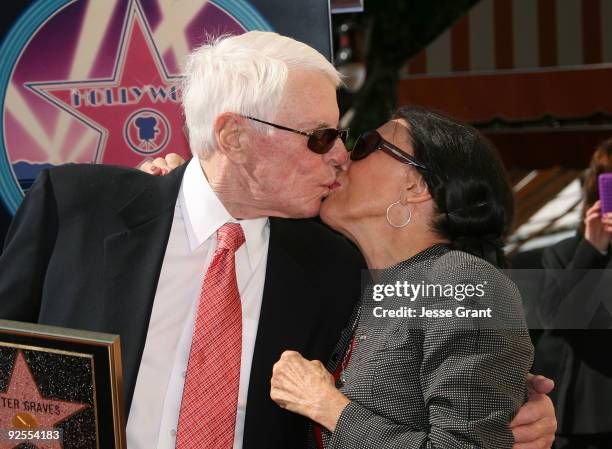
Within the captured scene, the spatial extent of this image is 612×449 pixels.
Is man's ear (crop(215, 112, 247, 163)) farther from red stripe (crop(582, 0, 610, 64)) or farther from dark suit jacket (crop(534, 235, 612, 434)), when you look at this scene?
red stripe (crop(582, 0, 610, 64))

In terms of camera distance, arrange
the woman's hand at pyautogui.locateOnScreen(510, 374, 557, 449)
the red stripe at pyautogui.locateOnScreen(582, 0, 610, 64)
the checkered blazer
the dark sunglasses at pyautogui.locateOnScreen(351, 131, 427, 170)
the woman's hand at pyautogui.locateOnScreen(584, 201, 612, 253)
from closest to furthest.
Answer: the checkered blazer, the woman's hand at pyautogui.locateOnScreen(510, 374, 557, 449), the dark sunglasses at pyautogui.locateOnScreen(351, 131, 427, 170), the woman's hand at pyautogui.locateOnScreen(584, 201, 612, 253), the red stripe at pyautogui.locateOnScreen(582, 0, 610, 64)

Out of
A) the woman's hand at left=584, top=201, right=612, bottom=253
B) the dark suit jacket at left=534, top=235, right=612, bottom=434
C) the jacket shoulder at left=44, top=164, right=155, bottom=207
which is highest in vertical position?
the jacket shoulder at left=44, top=164, right=155, bottom=207

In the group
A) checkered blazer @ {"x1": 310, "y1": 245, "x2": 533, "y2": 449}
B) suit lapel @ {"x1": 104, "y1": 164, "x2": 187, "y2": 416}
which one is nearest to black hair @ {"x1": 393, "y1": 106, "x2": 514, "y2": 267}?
checkered blazer @ {"x1": 310, "y1": 245, "x2": 533, "y2": 449}

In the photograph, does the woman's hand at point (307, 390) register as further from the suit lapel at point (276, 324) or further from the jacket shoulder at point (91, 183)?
the jacket shoulder at point (91, 183)

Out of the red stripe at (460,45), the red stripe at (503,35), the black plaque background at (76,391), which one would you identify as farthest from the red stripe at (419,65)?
the black plaque background at (76,391)

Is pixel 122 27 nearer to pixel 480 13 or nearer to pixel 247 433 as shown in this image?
pixel 247 433

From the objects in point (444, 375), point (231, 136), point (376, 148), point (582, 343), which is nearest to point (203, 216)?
point (231, 136)

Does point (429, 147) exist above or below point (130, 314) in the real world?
above

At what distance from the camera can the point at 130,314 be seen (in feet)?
8.78

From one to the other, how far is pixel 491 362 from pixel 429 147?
0.71 meters

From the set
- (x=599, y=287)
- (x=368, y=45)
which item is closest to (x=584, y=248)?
(x=599, y=287)

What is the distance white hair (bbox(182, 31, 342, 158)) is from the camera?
2.82m

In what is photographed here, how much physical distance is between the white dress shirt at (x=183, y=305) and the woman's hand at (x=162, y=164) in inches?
5.2

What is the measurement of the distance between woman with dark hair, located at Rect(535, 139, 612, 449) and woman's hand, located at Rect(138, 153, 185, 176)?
191 centimetres
